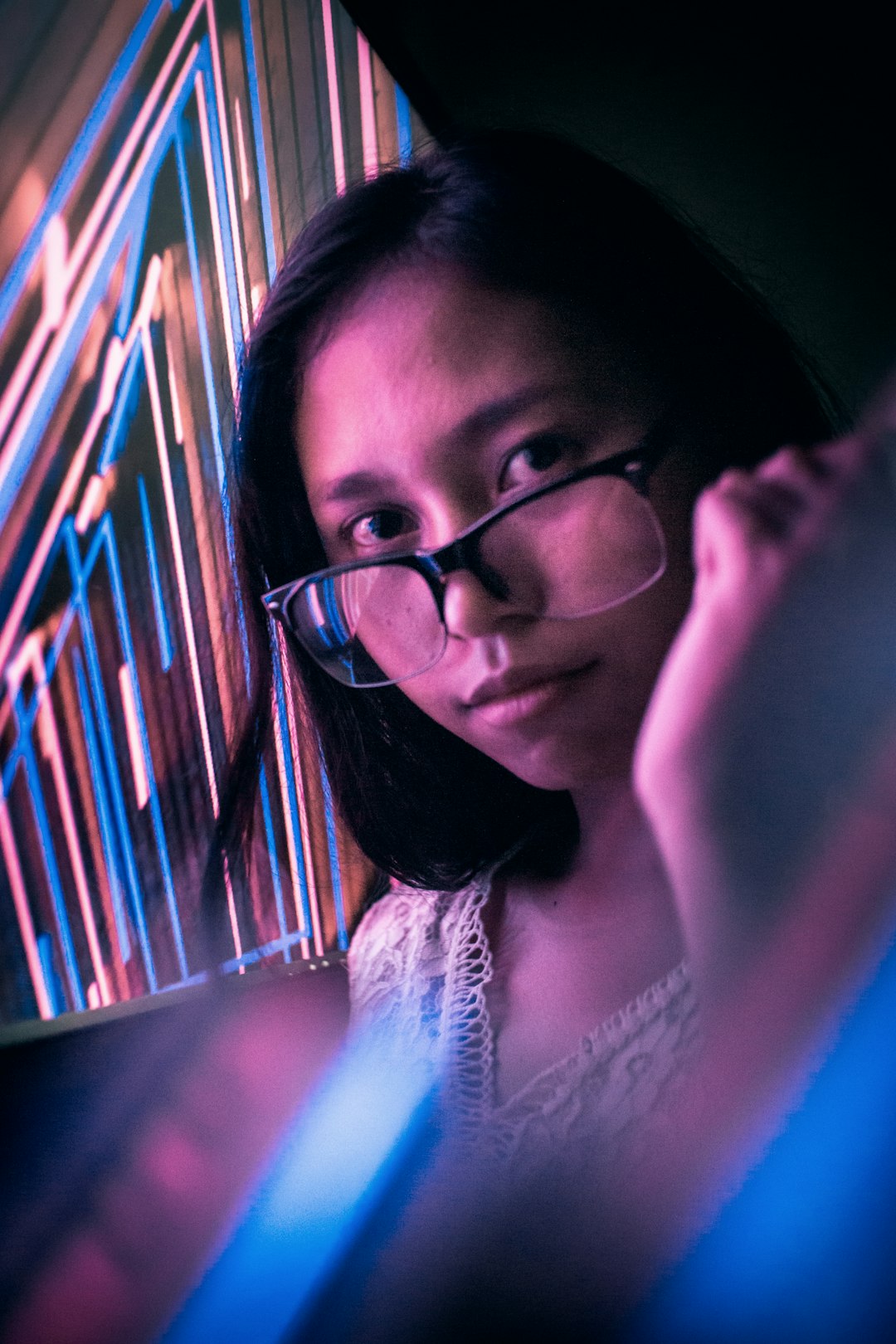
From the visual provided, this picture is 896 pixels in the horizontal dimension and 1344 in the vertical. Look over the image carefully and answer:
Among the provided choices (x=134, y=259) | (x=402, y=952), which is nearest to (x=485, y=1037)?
(x=402, y=952)

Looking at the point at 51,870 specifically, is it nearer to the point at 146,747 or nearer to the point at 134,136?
the point at 146,747

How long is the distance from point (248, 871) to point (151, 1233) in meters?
0.17

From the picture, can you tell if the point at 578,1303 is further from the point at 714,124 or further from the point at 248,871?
the point at 714,124

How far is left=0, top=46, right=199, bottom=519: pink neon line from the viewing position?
316 millimetres

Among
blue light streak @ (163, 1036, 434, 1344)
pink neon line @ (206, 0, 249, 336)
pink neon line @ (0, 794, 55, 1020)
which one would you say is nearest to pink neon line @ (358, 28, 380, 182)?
pink neon line @ (206, 0, 249, 336)

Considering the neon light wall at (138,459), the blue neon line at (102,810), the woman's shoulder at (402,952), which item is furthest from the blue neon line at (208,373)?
the woman's shoulder at (402,952)

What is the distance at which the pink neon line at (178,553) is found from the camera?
38 centimetres

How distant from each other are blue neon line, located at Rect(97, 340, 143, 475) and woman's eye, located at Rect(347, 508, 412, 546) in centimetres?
12

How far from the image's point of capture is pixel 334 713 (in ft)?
1.61

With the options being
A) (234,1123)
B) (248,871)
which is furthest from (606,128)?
(234,1123)

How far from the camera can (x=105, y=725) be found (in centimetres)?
37

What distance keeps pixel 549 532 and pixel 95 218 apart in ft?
0.80

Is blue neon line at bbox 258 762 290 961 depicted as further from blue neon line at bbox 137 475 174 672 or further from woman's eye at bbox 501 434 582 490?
woman's eye at bbox 501 434 582 490

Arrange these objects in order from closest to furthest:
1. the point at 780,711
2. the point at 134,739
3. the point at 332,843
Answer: the point at 780,711, the point at 134,739, the point at 332,843
